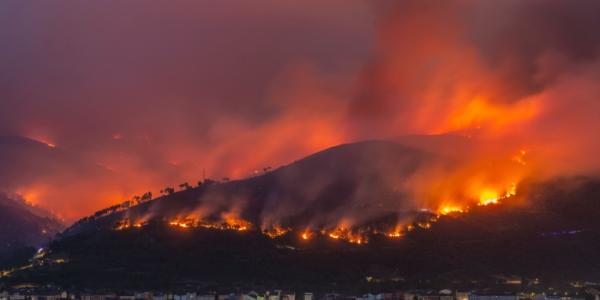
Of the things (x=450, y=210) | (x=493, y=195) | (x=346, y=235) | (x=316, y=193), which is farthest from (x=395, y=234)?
(x=316, y=193)

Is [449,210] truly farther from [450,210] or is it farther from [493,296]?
[493,296]

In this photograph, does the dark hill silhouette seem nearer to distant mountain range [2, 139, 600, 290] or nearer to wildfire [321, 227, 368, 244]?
distant mountain range [2, 139, 600, 290]

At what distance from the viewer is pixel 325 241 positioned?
261 ft

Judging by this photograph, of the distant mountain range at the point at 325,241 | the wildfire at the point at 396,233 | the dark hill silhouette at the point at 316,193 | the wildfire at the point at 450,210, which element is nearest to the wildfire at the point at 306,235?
the distant mountain range at the point at 325,241

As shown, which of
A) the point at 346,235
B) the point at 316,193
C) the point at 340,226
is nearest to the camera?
the point at 346,235

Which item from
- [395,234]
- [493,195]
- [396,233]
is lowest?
[395,234]

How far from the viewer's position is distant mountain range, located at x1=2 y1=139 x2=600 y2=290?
70.2 metres

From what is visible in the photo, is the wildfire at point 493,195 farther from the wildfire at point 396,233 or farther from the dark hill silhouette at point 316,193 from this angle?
the wildfire at point 396,233

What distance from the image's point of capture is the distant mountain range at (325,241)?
7025 centimetres

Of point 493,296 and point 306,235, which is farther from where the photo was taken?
point 306,235

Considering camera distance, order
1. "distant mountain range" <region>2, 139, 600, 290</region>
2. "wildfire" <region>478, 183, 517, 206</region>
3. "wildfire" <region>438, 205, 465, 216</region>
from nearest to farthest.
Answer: "distant mountain range" <region>2, 139, 600, 290</region>, "wildfire" <region>438, 205, 465, 216</region>, "wildfire" <region>478, 183, 517, 206</region>

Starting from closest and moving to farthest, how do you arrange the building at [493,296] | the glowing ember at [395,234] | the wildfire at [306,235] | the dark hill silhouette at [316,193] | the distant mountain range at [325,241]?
the building at [493,296] < the distant mountain range at [325,241] < the glowing ember at [395,234] < the wildfire at [306,235] < the dark hill silhouette at [316,193]

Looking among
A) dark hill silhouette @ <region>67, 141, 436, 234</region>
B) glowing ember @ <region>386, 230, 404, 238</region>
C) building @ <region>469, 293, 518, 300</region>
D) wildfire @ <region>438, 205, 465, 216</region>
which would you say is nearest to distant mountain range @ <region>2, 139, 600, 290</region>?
dark hill silhouette @ <region>67, 141, 436, 234</region>

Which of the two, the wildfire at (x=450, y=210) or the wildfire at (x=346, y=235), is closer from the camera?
the wildfire at (x=346, y=235)
